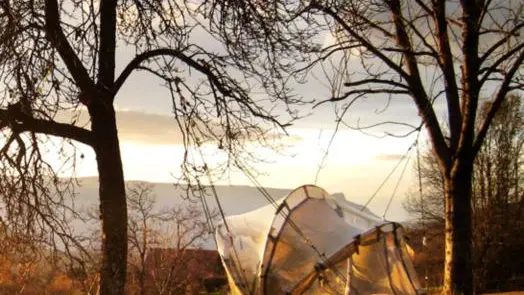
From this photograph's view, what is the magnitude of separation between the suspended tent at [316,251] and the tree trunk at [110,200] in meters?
10.1

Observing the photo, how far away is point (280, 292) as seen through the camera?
1772 cm

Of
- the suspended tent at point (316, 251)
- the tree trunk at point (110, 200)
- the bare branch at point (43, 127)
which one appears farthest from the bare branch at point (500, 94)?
the bare branch at point (43, 127)

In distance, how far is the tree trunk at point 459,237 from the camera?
428 inches

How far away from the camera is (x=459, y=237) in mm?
10930

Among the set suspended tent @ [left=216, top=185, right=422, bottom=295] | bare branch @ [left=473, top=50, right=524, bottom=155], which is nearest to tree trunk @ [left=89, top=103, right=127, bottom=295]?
bare branch @ [left=473, top=50, right=524, bottom=155]

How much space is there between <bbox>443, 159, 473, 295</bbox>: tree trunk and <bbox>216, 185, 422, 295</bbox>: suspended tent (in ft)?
18.5

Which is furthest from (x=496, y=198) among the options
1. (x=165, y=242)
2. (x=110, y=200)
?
(x=110, y=200)

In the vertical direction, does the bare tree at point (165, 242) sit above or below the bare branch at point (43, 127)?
below

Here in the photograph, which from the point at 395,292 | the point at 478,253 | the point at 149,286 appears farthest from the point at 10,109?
the point at 149,286

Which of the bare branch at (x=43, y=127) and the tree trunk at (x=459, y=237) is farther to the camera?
the tree trunk at (x=459, y=237)

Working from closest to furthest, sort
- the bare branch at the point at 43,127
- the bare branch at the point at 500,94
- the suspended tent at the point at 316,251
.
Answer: the bare branch at the point at 43,127 < the bare branch at the point at 500,94 < the suspended tent at the point at 316,251

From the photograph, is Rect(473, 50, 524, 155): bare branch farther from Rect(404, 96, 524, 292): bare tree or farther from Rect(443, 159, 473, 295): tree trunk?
Rect(404, 96, 524, 292): bare tree

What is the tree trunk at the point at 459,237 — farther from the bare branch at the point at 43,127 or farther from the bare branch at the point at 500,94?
the bare branch at the point at 43,127

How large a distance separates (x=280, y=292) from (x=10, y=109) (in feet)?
43.0
